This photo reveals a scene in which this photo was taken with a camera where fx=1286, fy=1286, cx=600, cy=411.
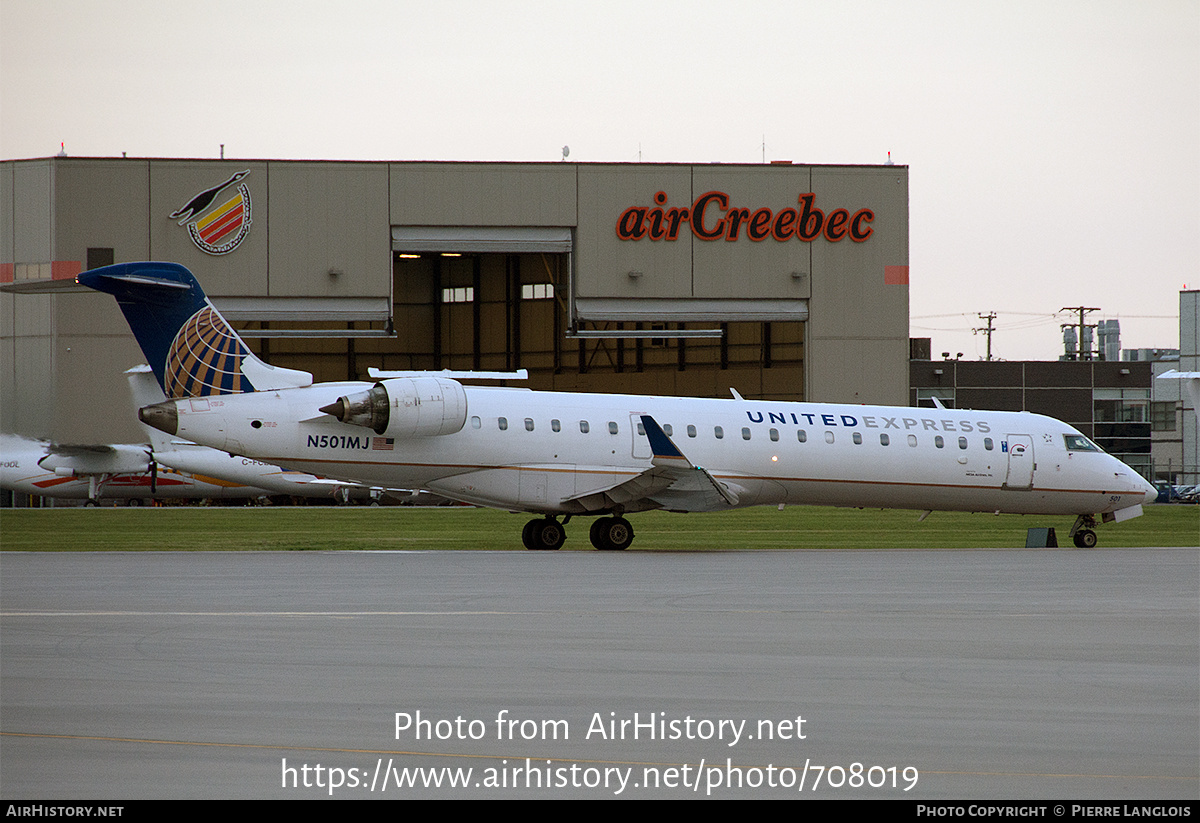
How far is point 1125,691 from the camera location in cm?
768

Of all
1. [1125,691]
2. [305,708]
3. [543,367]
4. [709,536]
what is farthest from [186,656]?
[543,367]

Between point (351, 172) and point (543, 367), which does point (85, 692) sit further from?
point (543, 367)

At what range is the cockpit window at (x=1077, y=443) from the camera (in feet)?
83.5

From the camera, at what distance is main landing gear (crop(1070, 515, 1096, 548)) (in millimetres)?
24469

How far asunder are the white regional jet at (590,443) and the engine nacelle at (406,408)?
24 millimetres

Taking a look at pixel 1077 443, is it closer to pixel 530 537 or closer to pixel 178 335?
pixel 530 537

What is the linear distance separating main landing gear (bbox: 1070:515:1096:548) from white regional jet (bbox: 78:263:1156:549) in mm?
41

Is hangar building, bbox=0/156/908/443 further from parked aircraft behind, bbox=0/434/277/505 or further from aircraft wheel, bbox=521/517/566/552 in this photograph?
aircraft wheel, bbox=521/517/566/552

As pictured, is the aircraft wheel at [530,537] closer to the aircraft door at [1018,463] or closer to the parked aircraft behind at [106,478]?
the aircraft door at [1018,463]

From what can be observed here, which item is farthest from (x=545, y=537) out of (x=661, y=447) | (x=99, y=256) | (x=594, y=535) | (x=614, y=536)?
(x=99, y=256)

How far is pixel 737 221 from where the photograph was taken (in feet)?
137

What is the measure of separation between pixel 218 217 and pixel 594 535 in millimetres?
22292
